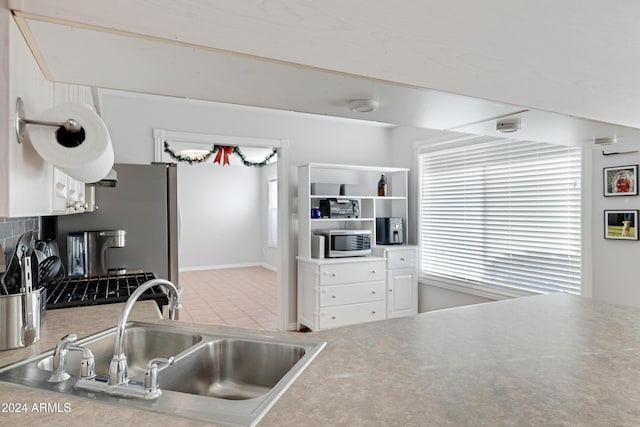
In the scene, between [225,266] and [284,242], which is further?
[225,266]

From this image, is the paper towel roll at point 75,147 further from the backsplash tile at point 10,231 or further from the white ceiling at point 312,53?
the backsplash tile at point 10,231

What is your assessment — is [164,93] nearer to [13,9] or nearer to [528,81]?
[13,9]

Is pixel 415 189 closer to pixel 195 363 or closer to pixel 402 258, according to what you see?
pixel 402 258

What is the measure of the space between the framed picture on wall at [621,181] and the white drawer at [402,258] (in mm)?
2107

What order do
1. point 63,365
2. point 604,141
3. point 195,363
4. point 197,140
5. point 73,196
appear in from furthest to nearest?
point 197,140, point 604,141, point 73,196, point 195,363, point 63,365

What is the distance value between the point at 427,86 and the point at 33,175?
3.33 feet

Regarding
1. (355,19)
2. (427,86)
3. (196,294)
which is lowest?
(196,294)

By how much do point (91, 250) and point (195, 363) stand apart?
1937mm

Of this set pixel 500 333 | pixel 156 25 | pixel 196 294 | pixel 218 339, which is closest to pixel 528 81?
pixel 500 333

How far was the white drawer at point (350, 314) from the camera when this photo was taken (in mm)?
4012

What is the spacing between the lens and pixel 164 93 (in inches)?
45.8

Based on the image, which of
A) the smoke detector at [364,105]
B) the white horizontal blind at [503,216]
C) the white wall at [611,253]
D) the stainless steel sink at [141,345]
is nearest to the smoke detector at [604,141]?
the white wall at [611,253]

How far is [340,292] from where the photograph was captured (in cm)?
411

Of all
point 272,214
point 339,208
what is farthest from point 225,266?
point 339,208
